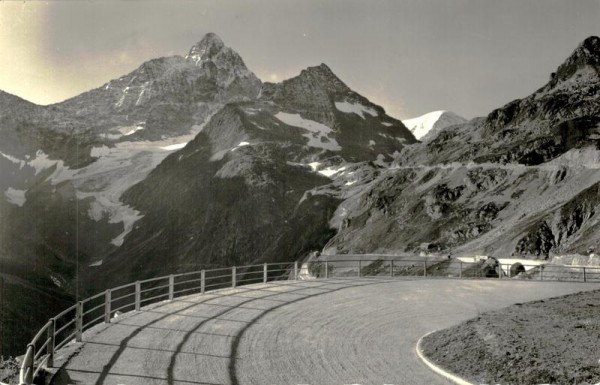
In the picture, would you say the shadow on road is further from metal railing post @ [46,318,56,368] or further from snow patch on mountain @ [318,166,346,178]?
snow patch on mountain @ [318,166,346,178]

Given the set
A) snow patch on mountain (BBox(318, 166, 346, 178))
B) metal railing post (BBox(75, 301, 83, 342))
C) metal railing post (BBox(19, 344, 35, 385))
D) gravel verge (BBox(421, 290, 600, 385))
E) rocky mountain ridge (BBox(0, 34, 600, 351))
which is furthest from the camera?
snow patch on mountain (BBox(318, 166, 346, 178))

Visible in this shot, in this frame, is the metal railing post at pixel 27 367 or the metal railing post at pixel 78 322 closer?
the metal railing post at pixel 27 367

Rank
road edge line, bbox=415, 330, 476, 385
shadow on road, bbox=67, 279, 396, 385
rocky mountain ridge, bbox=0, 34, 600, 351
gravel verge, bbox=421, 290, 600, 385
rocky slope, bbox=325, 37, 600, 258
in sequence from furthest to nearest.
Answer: rocky mountain ridge, bbox=0, 34, 600, 351 < rocky slope, bbox=325, 37, 600, 258 < shadow on road, bbox=67, 279, 396, 385 < road edge line, bbox=415, 330, 476, 385 < gravel verge, bbox=421, 290, 600, 385

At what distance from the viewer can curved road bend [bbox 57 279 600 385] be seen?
1408 cm

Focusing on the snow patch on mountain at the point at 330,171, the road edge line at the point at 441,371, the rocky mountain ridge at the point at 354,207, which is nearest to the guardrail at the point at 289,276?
the road edge line at the point at 441,371

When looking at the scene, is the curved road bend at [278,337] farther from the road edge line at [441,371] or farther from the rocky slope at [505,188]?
the rocky slope at [505,188]

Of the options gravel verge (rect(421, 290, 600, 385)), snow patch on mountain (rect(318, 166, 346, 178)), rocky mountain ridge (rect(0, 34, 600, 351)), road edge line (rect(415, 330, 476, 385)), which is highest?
snow patch on mountain (rect(318, 166, 346, 178))

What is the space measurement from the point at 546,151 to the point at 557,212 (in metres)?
28.2

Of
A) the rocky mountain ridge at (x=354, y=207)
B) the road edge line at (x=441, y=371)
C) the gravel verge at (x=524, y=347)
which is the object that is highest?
the rocky mountain ridge at (x=354, y=207)

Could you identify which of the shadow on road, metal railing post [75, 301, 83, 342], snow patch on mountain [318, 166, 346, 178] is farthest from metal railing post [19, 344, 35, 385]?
snow patch on mountain [318, 166, 346, 178]

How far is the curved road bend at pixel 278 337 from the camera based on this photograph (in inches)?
554

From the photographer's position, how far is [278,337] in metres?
18.0

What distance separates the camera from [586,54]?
128m

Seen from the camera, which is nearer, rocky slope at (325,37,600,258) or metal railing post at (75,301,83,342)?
metal railing post at (75,301,83,342)
